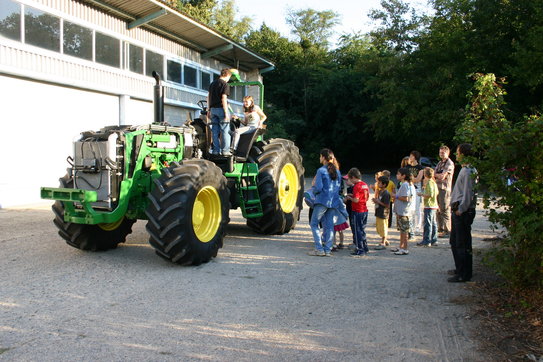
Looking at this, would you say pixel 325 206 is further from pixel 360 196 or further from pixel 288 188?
pixel 288 188

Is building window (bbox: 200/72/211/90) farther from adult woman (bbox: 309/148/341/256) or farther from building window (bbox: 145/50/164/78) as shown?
adult woman (bbox: 309/148/341/256)

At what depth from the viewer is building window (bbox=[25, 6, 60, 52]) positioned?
543 inches

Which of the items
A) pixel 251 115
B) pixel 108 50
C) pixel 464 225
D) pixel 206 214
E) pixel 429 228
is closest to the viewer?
pixel 464 225

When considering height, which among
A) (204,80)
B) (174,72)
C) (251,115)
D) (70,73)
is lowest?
(251,115)

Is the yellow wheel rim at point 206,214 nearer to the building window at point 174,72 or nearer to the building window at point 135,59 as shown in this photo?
the building window at point 135,59

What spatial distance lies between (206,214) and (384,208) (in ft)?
9.82

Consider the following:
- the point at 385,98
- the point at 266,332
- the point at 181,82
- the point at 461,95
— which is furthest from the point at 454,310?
the point at 385,98

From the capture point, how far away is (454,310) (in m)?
5.12

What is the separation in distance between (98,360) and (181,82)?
1916 centimetres

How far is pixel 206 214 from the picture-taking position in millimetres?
7316

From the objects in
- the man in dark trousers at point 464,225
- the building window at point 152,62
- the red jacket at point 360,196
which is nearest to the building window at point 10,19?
the building window at point 152,62

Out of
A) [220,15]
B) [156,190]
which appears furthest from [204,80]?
[220,15]

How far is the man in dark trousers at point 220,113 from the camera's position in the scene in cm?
811

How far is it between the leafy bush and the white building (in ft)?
40.1
